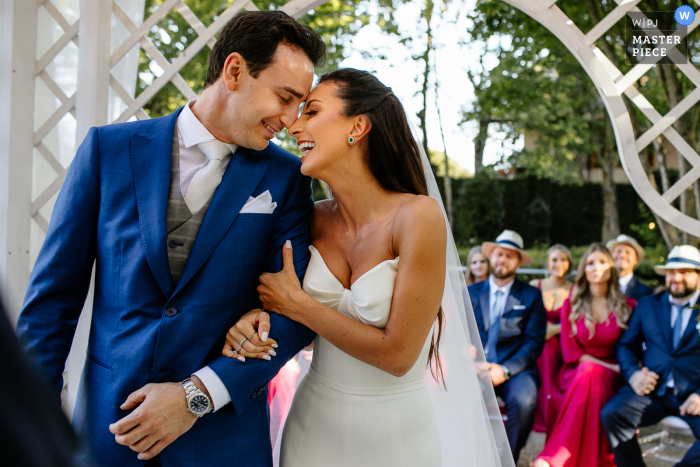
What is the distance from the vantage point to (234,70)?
1809mm

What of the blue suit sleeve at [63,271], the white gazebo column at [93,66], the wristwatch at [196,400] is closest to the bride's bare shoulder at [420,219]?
the wristwatch at [196,400]

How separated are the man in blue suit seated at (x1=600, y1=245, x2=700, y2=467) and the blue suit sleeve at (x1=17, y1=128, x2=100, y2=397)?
151 inches

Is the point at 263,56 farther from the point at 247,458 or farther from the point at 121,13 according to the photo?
the point at 121,13

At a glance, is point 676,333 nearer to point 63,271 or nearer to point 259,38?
point 259,38

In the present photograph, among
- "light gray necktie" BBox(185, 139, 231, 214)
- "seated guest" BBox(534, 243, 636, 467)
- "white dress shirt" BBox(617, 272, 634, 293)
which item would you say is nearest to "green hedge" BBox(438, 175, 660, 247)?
"white dress shirt" BBox(617, 272, 634, 293)

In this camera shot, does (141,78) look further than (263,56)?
Yes

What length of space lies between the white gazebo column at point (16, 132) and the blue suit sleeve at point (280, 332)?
1.81 m

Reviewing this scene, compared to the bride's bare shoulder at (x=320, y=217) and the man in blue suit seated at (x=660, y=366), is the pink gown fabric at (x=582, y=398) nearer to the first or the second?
the man in blue suit seated at (x=660, y=366)

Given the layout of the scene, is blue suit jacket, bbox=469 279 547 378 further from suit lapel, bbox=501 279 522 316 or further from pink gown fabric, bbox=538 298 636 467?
pink gown fabric, bbox=538 298 636 467

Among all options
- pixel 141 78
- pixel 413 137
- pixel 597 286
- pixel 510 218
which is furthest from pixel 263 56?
pixel 510 218

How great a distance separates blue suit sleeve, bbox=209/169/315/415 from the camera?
159 cm

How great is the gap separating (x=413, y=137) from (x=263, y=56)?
65cm

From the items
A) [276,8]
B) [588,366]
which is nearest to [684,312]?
[588,366]

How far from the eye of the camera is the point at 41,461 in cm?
45
